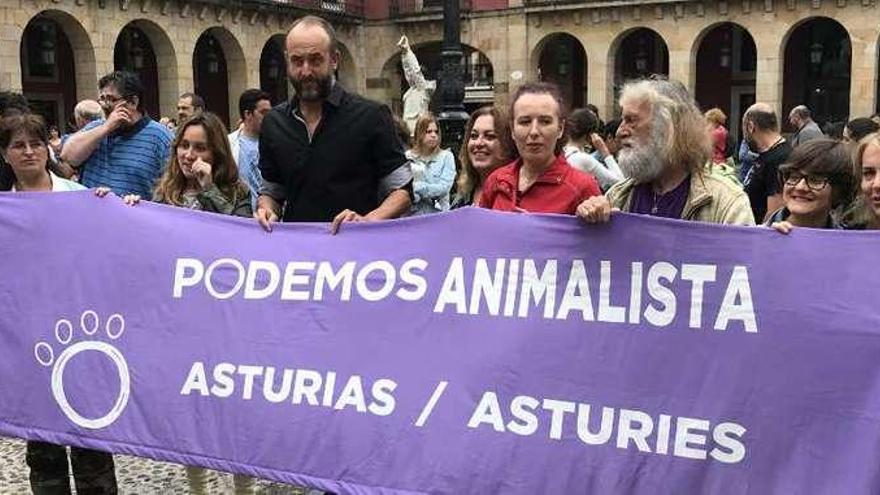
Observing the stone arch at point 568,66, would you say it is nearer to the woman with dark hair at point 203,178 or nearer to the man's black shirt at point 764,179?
the man's black shirt at point 764,179

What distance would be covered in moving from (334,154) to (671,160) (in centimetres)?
136

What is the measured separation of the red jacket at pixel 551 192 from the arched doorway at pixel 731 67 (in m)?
25.6

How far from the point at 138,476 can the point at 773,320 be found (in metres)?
3.28

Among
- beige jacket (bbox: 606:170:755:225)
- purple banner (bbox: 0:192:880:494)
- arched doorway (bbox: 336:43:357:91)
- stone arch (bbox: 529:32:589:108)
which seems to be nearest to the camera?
purple banner (bbox: 0:192:880:494)

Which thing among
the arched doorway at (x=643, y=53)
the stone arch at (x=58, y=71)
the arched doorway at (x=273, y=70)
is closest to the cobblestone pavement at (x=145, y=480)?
the stone arch at (x=58, y=71)

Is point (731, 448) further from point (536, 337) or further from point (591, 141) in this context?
point (591, 141)

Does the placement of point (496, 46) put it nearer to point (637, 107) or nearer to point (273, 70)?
point (273, 70)

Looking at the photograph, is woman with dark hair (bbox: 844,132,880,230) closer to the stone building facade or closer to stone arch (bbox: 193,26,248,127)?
the stone building facade

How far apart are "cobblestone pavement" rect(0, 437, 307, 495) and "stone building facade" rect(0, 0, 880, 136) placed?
1556 cm

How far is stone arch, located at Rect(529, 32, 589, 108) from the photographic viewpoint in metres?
28.9

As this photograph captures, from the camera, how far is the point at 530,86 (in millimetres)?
3330

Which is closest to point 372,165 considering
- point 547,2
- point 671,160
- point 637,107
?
point 637,107

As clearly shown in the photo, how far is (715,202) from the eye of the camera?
3.02 meters

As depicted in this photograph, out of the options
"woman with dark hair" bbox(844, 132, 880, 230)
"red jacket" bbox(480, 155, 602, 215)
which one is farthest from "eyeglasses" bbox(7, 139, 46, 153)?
"woman with dark hair" bbox(844, 132, 880, 230)
